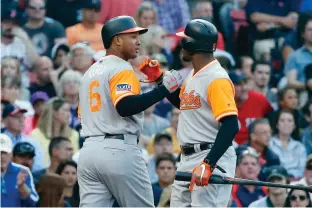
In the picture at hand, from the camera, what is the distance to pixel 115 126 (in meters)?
8.85

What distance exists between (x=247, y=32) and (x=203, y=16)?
893 millimetres

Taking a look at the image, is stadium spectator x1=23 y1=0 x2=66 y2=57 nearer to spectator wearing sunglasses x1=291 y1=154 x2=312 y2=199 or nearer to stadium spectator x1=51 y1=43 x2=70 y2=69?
stadium spectator x1=51 y1=43 x2=70 y2=69

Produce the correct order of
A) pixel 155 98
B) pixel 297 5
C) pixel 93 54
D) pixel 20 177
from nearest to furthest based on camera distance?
pixel 155 98, pixel 20 177, pixel 93 54, pixel 297 5

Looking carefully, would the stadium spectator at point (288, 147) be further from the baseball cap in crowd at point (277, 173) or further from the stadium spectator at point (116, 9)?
the stadium spectator at point (116, 9)

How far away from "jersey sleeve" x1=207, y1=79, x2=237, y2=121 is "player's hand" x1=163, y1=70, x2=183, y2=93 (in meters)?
0.27

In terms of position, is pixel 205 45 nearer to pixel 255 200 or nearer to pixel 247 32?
pixel 255 200

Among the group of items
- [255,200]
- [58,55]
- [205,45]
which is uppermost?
[205,45]

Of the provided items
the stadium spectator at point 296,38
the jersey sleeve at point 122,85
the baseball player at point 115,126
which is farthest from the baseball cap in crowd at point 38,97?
the jersey sleeve at point 122,85

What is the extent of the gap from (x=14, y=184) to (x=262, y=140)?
140 inches

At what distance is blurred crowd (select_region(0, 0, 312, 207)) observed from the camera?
12.5 metres

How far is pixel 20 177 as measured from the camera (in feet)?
39.1

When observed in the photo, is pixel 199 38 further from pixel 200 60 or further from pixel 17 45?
pixel 17 45

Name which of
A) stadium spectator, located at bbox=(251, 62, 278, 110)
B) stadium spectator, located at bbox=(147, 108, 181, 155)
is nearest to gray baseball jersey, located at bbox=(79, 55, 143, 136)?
stadium spectator, located at bbox=(147, 108, 181, 155)

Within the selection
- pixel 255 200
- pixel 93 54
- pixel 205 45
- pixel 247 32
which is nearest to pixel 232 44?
pixel 247 32
